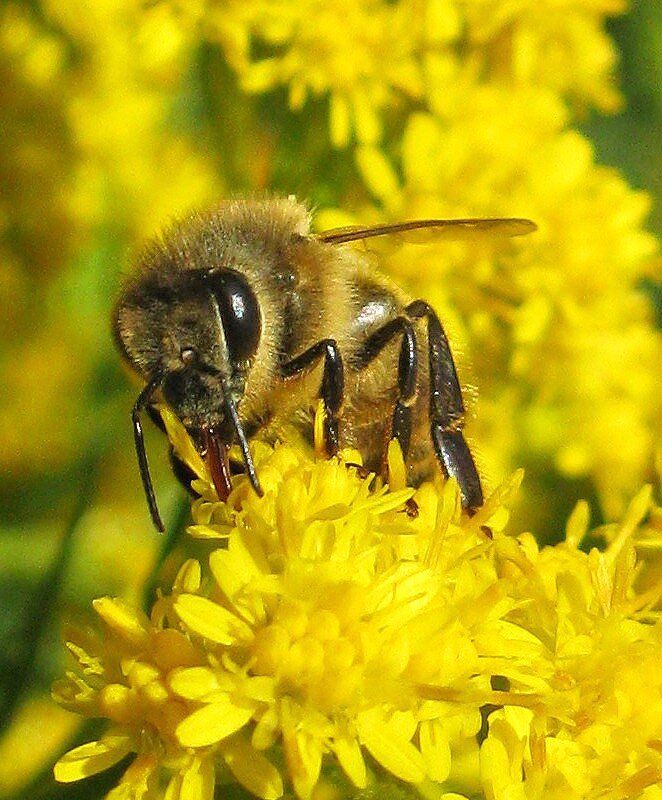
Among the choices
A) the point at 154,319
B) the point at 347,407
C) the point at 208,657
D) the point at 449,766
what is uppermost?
the point at 154,319

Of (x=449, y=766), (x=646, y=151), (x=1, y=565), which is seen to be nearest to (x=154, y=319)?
(x=449, y=766)

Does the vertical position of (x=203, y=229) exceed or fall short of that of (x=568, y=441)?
it exceeds it

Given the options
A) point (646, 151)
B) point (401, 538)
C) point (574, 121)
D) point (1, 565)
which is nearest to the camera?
point (401, 538)

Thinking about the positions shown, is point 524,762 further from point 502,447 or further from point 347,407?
point 502,447

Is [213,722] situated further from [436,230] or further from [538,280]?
[538,280]

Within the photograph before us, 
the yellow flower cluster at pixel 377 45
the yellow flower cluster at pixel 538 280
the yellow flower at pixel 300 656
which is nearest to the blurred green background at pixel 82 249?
the yellow flower cluster at pixel 377 45

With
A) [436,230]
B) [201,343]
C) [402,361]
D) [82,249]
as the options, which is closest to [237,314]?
[201,343]
